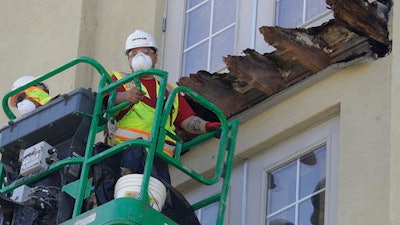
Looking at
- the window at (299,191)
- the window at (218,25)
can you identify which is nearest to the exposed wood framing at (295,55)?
the window at (218,25)

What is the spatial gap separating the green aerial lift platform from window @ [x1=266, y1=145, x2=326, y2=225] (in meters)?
0.56

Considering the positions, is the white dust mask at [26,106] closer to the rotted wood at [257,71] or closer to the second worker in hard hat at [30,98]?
the second worker in hard hat at [30,98]

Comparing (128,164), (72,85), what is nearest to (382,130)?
(128,164)

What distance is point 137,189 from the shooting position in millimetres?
11648

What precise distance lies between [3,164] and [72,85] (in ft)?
8.00

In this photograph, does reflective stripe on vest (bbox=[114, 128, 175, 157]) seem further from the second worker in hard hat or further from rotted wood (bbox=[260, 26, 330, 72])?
rotted wood (bbox=[260, 26, 330, 72])

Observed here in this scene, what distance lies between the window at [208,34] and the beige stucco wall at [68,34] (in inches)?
15.5

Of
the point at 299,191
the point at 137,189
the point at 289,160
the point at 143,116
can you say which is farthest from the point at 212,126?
the point at 137,189

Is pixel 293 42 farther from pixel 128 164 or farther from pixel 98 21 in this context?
pixel 98 21

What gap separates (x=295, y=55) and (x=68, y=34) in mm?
3693

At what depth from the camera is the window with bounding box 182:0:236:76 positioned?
14.4 m

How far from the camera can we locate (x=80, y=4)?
1590 centimetres

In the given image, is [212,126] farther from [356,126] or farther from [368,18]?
[368,18]

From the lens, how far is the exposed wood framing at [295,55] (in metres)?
12.6
